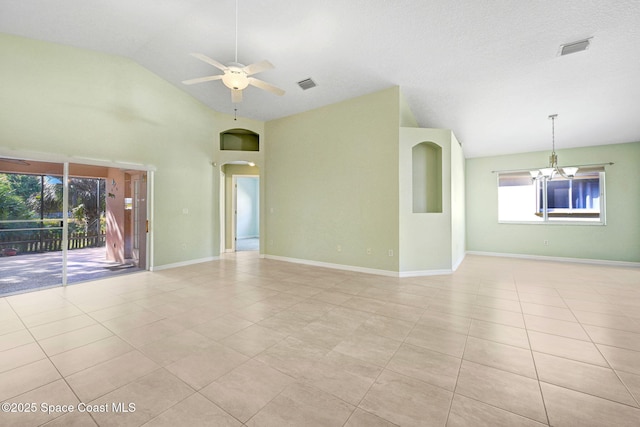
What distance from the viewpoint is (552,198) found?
7340mm

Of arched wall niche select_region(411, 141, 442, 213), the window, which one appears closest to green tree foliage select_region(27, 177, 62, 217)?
arched wall niche select_region(411, 141, 442, 213)

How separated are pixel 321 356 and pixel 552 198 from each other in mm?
8406

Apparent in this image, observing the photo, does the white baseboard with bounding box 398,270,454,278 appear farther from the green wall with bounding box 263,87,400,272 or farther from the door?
the door

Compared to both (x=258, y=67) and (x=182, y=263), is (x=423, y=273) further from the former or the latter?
(x=182, y=263)

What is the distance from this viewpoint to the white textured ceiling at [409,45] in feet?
10.7

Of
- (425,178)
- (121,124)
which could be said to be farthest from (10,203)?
(425,178)

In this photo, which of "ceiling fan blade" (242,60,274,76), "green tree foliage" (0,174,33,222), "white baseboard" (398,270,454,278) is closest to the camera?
"ceiling fan blade" (242,60,274,76)

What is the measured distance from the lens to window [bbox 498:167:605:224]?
686 cm

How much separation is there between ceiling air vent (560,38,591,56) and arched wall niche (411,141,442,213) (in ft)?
7.38

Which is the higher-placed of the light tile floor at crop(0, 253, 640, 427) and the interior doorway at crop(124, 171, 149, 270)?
the interior doorway at crop(124, 171, 149, 270)

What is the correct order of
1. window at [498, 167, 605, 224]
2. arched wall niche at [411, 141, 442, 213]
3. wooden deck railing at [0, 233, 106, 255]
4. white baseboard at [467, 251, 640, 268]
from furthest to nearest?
window at [498, 167, 605, 224] < white baseboard at [467, 251, 640, 268] < arched wall niche at [411, 141, 442, 213] < wooden deck railing at [0, 233, 106, 255]

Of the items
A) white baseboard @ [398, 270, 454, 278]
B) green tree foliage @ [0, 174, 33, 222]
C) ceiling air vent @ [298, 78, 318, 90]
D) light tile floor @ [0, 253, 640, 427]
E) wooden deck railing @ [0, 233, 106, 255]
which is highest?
ceiling air vent @ [298, 78, 318, 90]

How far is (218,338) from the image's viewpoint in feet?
8.54

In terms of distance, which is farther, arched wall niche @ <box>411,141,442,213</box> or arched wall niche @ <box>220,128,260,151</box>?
arched wall niche @ <box>220,128,260,151</box>
